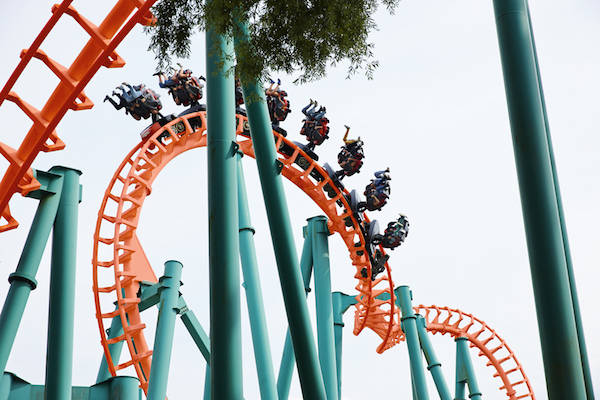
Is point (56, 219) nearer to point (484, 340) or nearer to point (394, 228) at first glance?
point (394, 228)

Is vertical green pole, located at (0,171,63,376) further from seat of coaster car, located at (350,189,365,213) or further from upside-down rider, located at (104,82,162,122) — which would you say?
seat of coaster car, located at (350,189,365,213)

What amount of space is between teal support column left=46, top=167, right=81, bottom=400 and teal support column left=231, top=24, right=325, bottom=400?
6.74ft

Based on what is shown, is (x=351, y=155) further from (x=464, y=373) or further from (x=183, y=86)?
(x=464, y=373)

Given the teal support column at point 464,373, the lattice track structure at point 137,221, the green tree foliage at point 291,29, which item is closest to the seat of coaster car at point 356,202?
the lattice track structure at point 137,221

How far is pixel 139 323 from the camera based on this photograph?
870cm

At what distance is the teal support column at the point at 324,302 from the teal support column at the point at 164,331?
5.34 feet

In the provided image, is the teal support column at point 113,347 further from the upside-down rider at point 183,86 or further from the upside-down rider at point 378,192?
the upside-down rider at point 378,192

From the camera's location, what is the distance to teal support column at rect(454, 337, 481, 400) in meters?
13.6

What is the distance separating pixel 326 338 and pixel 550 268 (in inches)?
200

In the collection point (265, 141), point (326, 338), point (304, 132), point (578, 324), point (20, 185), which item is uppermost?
point (304, 132)

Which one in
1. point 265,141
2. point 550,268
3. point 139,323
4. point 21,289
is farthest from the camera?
point 139,323

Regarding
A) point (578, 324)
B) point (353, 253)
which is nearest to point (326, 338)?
point (353, 253)

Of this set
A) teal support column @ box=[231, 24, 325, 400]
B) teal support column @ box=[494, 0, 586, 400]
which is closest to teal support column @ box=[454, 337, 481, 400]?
teal support column @ box=[231, 24, 325, 400]

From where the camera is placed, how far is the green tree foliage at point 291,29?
377cm
